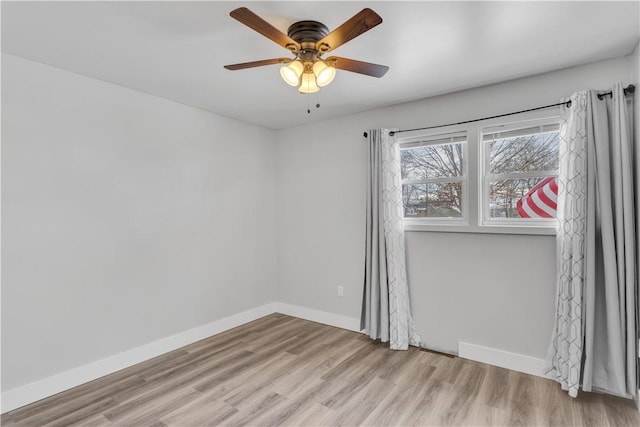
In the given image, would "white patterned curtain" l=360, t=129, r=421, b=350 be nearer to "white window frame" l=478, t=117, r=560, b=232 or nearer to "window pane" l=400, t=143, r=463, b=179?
"window pane" l=400, t=143, r=463, b=179

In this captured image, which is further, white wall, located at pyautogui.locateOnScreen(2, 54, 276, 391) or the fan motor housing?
white wall, located at pyautogui.locateOnScreen(2, 54, 276, 391)

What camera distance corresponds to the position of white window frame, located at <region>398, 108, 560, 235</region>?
2.68 meters

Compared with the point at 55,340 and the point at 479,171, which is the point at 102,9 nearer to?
A: the point at 55,340

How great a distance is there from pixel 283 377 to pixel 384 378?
817 mm

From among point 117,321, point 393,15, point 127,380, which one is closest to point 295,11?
point 393,15

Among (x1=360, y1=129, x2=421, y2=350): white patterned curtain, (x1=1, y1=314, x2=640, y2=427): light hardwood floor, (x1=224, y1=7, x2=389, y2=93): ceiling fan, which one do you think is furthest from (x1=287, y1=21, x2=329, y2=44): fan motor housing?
(x1=1, y1=314, x2=640, y2=427): light hardwood floor

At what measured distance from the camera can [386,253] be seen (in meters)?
3.32

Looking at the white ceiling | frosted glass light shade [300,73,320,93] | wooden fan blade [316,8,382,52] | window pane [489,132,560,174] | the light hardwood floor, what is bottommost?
the light hardwood floor

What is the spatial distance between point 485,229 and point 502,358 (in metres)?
1.10

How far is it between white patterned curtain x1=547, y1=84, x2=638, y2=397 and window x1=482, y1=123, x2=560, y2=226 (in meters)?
0.19

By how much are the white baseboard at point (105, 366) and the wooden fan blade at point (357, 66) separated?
288 cm

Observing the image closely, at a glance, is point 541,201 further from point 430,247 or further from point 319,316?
point 319,316

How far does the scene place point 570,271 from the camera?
2438 millimetres

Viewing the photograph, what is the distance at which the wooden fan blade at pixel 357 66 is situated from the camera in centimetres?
186
